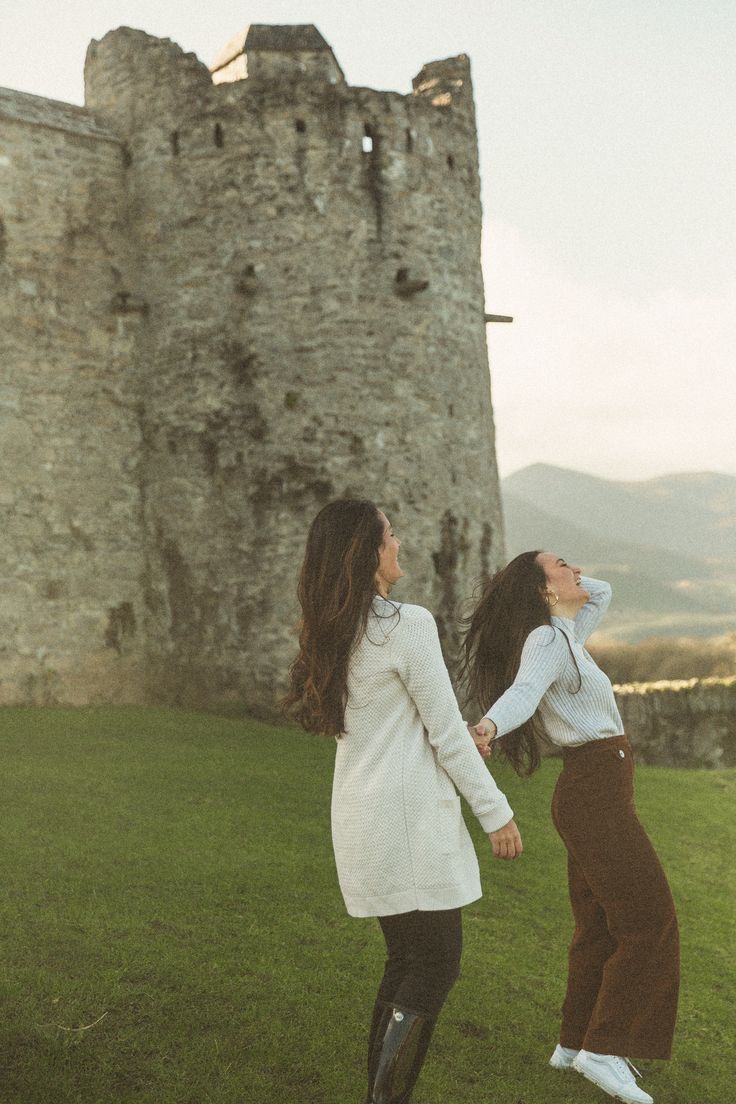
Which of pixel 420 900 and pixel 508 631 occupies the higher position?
pixel 508 631

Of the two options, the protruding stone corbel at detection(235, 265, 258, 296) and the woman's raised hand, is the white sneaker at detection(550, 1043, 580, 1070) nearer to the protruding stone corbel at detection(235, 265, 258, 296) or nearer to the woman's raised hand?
the woman's raised hand

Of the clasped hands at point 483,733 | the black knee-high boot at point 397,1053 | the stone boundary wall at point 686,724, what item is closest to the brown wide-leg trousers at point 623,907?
the clasped hands at point 483,733

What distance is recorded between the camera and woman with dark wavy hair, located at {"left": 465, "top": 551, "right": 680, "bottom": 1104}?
4332mm

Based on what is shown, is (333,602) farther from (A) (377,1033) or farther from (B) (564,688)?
(A) (377,1033)

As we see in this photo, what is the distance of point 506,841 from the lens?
12.2 ft

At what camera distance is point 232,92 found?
13.8 m

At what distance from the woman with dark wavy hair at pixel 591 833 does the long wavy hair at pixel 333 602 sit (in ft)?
2.04

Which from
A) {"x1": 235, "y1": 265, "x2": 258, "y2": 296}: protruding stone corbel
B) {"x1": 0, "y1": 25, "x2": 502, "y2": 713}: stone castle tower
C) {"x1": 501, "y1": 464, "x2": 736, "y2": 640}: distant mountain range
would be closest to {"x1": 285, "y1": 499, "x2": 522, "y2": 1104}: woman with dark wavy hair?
{"x1": 0, "y1": 25, "x2": 502, "y2": 713}: stone castle tower

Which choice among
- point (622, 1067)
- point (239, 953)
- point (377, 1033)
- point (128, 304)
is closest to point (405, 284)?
point (128, 304)

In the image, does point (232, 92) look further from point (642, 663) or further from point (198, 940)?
point (642, 663)

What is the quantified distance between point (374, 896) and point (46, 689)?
10163mm

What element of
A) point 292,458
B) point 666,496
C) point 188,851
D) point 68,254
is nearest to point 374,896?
point 188,851

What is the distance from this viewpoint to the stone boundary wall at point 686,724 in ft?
49.9

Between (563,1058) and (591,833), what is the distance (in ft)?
3.37
